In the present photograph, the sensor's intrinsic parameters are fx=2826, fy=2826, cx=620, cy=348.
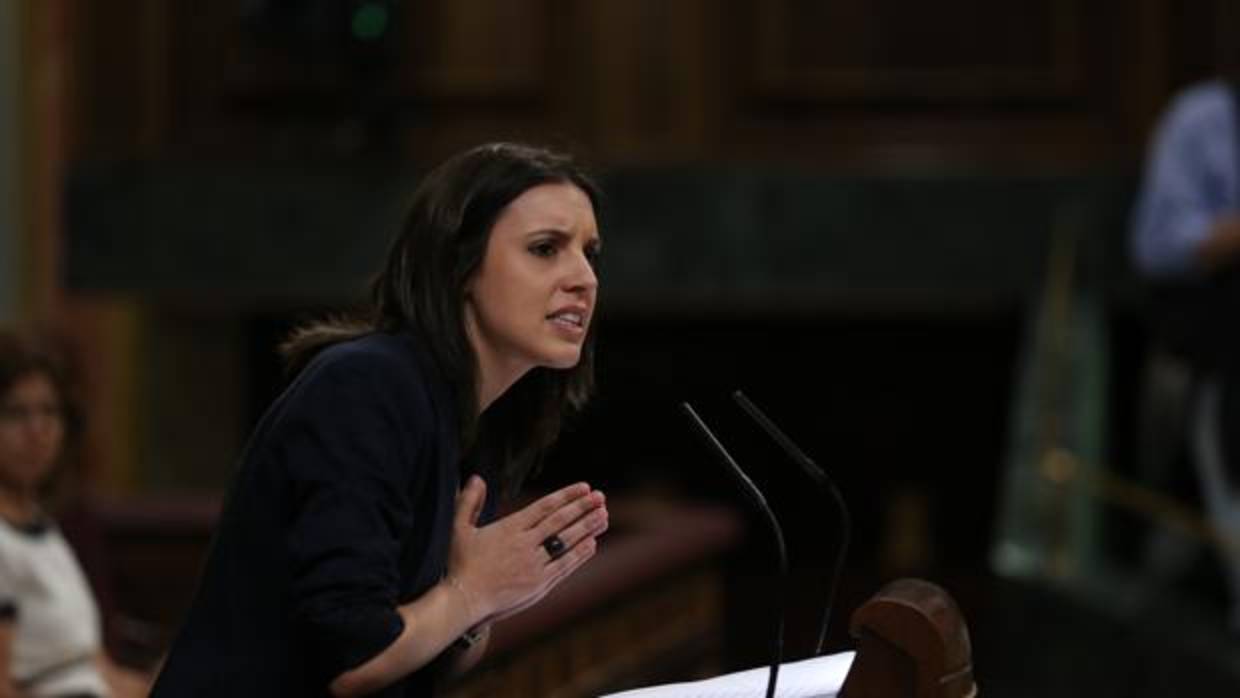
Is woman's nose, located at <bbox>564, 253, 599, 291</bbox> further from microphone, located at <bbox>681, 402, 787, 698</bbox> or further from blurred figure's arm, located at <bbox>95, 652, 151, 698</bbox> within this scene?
blurred figure's arm, located at <bbox>95, 652, 151, 698</bbox>

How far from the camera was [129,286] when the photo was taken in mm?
9469

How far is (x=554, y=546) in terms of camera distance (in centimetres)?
241

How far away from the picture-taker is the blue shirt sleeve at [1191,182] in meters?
7.07

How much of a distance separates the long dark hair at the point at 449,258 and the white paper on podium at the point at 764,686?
291 mm

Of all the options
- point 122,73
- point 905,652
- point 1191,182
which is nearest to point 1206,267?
point 1191,182

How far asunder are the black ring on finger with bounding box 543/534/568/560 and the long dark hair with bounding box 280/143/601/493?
0.13 meters

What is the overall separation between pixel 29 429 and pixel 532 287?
2.24 metres

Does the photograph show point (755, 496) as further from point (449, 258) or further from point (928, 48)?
point (928, 48)

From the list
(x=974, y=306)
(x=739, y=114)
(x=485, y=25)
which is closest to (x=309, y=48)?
(x=485, y=25)

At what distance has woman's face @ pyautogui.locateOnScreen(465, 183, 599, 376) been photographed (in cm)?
244

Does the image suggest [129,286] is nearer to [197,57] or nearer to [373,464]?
[197,57]

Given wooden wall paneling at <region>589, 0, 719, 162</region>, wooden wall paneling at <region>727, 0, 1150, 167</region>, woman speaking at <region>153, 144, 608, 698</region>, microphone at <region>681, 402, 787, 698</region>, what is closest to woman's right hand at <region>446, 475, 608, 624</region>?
woman speaking at <region>153, 144, 608, 698</region>

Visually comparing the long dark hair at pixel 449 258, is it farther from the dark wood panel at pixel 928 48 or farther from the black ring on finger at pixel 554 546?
the dark wood panel at pixel 928 48

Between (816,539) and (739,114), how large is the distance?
5.99 feet
